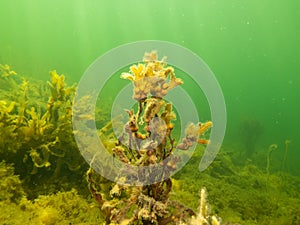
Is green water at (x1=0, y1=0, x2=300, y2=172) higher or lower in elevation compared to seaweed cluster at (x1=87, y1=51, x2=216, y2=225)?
higher

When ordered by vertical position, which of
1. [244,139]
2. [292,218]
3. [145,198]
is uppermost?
[244,139]

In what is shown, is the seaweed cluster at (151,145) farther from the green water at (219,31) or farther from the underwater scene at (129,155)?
the green water at (219,31)

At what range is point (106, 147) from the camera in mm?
5102

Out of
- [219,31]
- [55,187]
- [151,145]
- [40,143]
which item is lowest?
[55,187]

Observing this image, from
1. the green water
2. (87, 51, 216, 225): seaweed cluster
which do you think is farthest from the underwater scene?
the green water

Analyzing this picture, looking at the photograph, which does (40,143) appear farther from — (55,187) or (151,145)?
(151,145)

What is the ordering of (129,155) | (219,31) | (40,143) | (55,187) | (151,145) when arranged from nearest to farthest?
(151,145) → (129,155) → (55,187) → (40,143) → (219,31)

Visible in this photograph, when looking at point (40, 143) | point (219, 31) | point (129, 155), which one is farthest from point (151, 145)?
point (219, 31)

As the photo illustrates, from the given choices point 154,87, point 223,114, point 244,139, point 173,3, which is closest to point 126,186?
point 154,87

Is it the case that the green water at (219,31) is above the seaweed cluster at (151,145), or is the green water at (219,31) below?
above

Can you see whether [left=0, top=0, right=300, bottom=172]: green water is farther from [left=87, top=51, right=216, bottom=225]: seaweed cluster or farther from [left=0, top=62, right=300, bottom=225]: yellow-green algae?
[left=87, top=51, right=216, bottom=225]: seaweed cluster

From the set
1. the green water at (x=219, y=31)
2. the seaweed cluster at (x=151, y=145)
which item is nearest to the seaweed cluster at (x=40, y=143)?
the seaweed cluster at (x=151, y=145)

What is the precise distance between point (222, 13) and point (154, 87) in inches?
4909

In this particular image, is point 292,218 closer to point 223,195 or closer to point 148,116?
point 223,195
